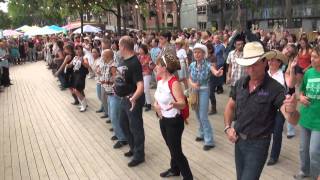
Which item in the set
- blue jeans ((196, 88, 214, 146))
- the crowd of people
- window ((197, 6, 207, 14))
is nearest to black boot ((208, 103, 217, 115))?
the crowd of people

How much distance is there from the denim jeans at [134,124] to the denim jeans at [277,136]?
1.95 meters

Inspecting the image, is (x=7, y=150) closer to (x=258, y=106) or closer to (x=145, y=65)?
(x=145, y=65)

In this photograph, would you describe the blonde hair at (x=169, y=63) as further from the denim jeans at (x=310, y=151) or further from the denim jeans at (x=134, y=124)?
the denim jeans at (x=310, y=151)

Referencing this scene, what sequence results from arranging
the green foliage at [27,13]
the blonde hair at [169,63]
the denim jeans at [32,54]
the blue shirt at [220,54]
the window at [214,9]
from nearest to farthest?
the blonde hair at [169,63] → the blue shirt at [220,54] → the denim jeans at [32,54] → the window at [214,9] → the green foliage at [27,13]

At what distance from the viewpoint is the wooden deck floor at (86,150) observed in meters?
6.32

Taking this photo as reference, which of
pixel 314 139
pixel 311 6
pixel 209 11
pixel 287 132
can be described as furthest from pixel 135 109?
pixel 209 11

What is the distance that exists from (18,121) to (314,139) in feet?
25.7

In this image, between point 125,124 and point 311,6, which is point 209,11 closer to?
point 311,6

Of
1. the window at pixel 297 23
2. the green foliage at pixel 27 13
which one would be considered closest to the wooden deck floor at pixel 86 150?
the window at pixel 297 23

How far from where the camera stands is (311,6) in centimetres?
4147

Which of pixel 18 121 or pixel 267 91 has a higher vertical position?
pixel 267 91

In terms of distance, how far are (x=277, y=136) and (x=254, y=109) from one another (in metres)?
2.57

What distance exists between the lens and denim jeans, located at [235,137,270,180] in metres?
3.76

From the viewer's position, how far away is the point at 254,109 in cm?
370
